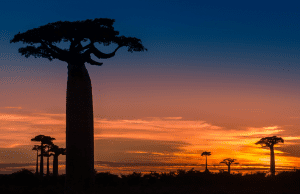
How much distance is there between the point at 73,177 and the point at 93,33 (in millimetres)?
6421

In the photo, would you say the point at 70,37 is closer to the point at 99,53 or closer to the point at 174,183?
the point at 99,53

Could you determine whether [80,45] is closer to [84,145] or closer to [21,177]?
[84,145]

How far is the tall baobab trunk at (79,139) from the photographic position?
43.9ft

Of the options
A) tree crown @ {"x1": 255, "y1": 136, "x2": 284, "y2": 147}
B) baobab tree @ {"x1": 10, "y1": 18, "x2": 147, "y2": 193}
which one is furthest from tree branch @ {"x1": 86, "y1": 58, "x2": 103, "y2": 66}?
tree crown @ {"x1": 255, "y1": 136, "x2": 284, "y2": 147}

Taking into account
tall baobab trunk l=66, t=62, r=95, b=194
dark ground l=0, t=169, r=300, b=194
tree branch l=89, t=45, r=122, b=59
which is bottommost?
dark ground l=0, t=169, r=300, b=194

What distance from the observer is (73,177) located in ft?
44.1

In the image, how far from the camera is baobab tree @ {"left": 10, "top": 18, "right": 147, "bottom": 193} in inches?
528

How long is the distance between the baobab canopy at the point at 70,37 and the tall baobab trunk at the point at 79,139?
154 centimetres

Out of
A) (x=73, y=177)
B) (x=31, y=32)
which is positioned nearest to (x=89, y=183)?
(x=73, y=177)

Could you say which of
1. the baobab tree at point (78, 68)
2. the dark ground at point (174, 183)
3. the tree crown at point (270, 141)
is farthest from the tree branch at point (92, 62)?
the tree crown at point (270, 141)

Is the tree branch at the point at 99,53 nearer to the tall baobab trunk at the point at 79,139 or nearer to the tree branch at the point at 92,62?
the tree branch at the point at 92,62

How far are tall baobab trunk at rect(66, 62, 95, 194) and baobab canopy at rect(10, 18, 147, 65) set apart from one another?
154 centimetres

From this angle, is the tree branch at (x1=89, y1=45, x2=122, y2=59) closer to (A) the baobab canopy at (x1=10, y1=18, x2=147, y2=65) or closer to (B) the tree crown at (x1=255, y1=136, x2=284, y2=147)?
(A) the baobab canopy at (x1=10, y1=18, x2=147, y2=65)

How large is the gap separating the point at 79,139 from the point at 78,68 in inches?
126
